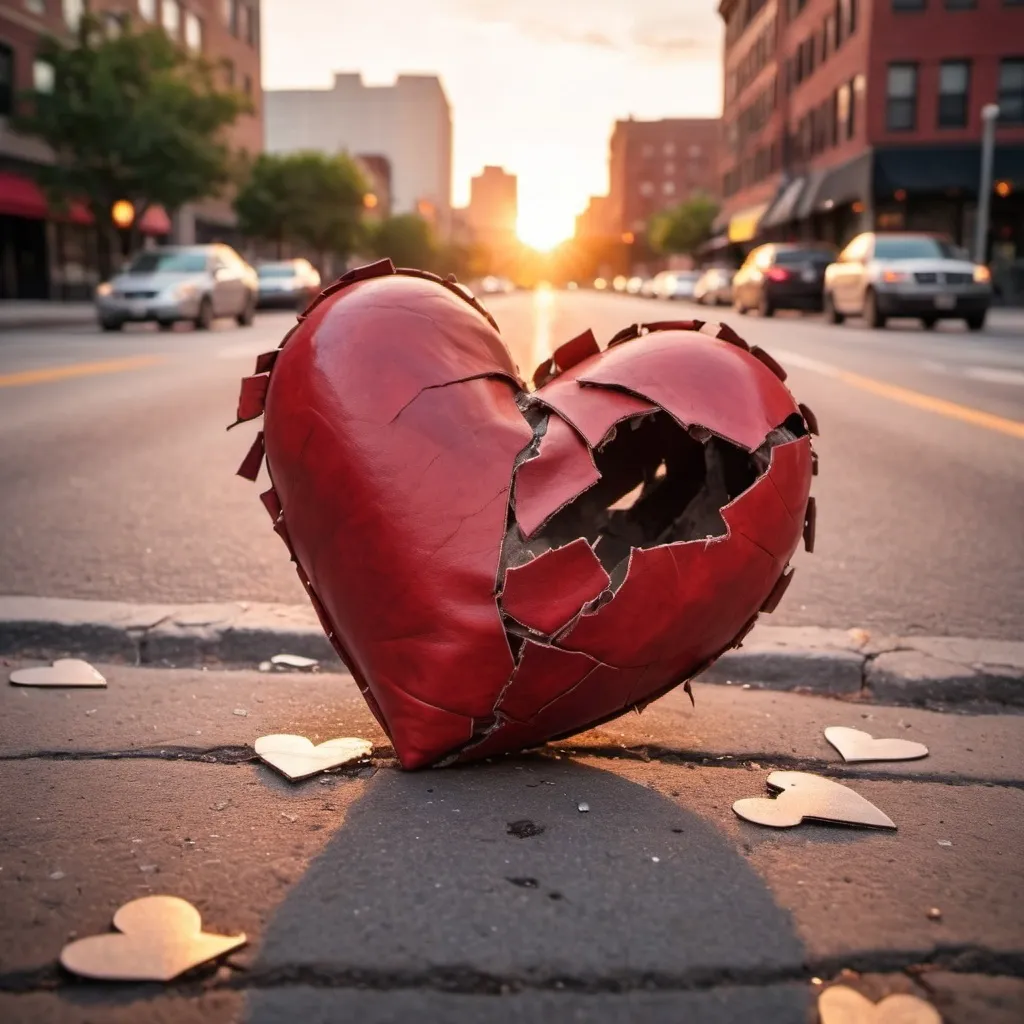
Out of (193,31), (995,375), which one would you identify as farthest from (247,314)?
(193,31)

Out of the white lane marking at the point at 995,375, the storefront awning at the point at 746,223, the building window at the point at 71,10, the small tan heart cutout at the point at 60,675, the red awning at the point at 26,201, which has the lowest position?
the small tan heart cutout at the point at 60,675

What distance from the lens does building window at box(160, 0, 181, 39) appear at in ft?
153

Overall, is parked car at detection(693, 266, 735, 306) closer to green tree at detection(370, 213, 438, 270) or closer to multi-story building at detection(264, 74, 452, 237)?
green tree at detection(370, 213, 438, 270)

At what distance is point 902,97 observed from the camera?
39.2 meters

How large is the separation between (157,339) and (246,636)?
1581 cm

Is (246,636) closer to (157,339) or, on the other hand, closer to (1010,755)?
(1010,755)

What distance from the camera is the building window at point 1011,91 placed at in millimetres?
38312

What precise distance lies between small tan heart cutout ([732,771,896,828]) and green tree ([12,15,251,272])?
98.4ft

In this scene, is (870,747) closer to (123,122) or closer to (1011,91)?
(123,122)

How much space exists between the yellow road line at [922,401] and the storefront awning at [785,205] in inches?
1525

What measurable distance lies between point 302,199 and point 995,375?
49.6m

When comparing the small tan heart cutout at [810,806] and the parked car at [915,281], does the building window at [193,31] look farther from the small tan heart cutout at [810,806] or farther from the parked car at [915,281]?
the small tan heart cutout at [810,806]

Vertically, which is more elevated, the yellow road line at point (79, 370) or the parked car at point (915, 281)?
the parked car at point (915, 281)

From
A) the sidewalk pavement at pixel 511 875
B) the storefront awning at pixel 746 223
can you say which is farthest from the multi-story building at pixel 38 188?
the sidewalk pavement at pixel 511 875
